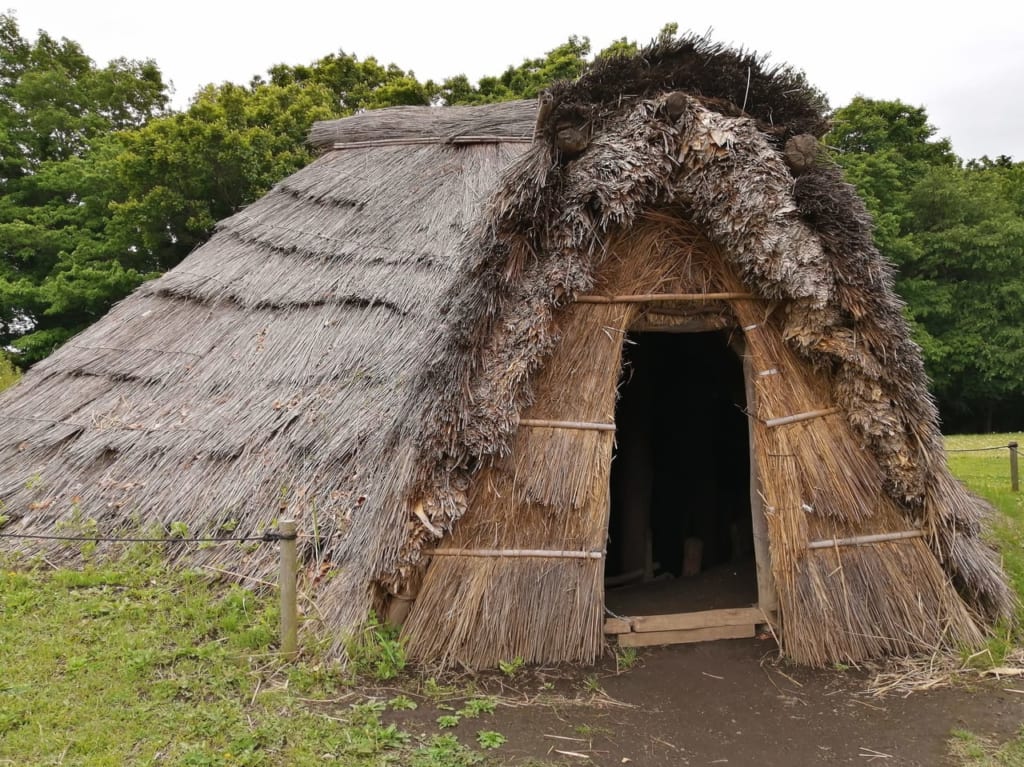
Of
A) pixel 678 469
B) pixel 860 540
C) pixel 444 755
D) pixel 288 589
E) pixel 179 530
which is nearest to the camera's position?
pixel 444 755

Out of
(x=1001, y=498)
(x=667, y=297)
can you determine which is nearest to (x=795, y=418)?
(x=667, y=297)

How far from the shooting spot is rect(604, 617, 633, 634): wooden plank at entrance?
15.3ft

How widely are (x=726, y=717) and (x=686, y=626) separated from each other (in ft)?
3.07

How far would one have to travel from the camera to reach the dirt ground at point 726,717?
3.52m

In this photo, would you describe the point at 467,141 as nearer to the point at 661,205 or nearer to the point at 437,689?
the point at 661,205

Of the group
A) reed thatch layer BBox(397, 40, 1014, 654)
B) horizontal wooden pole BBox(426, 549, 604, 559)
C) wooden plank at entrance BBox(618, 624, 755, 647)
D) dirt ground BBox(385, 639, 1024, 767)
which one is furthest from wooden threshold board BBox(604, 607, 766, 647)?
reed thatch layer BBox(397, 40, 1014, 654)

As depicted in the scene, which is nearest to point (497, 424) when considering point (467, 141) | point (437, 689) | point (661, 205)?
point (437, 689)

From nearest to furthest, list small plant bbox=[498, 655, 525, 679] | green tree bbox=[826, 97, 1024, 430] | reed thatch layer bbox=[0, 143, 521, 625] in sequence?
small plant bbox=[498, 655, 525, 679] → reed thatch layer bbox=[0, 143, 521, 625] → green tree bbox=[826, 97, 1024, 430]

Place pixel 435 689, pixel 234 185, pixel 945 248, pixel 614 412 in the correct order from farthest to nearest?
pixel 945 248, pixel 234 185, pixel 614 412, pixel 435 689

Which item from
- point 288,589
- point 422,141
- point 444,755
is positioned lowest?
point 444,755

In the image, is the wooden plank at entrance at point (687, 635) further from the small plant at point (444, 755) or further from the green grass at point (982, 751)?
the small plant at point (444, 755)

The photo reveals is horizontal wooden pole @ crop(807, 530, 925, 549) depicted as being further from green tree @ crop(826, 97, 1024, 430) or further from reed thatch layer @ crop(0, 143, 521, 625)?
green tree @ crop(826, 97, 1024, 430)

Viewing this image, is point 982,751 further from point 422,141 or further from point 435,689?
point 422,141

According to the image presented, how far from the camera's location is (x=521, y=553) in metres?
4.38
